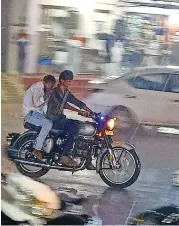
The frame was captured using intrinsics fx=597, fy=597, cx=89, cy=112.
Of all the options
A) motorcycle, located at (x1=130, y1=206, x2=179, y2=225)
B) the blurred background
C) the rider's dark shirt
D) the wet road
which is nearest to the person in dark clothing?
the rider's dark shirt

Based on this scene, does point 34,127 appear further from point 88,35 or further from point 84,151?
point 88,35

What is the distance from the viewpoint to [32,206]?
369 centimetres

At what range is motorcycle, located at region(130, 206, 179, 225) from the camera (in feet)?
12.3

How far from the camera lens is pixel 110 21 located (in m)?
3.52

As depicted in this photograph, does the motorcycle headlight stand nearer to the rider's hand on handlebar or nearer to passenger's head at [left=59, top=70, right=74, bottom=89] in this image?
the rider's hand on handlebar

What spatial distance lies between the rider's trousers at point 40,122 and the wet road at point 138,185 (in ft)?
0.74

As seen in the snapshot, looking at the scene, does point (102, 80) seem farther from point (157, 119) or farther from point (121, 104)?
point (157, 119)

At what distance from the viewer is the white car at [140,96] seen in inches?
140

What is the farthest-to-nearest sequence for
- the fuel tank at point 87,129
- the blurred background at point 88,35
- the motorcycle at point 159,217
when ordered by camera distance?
the motorcycle at point 159,217 < the fuel tank at point 87,129 < the blurred background at point 88,35

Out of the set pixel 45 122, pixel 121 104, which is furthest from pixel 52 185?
pixel 121 104

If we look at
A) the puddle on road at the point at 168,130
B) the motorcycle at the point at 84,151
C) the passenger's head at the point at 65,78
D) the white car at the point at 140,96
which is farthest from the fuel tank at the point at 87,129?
the puddle on road at the point at 168,130

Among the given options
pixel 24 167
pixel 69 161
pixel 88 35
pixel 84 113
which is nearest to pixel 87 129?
pixel 84 113

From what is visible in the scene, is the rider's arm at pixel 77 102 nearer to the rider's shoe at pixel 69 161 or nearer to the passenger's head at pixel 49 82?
the passenger's head at pixel 49 82

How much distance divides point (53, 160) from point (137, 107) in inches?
23.8
